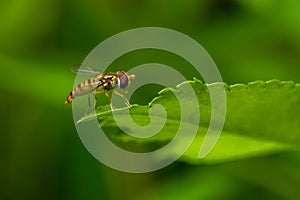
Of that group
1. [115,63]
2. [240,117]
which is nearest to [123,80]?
[240,117]

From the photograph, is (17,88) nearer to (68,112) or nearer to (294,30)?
(68,112)

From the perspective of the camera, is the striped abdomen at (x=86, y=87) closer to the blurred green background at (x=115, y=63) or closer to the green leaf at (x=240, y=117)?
the green leaf at (x=240, y=117)

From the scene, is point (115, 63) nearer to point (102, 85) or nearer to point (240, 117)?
point (102, 85)

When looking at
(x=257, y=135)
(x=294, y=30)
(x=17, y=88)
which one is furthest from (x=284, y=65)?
(x=257, y=135)

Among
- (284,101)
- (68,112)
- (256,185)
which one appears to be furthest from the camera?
(68,112)

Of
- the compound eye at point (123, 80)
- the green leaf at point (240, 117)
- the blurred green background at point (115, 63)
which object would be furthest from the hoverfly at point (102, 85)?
the blurred green background at point (115, 63)
